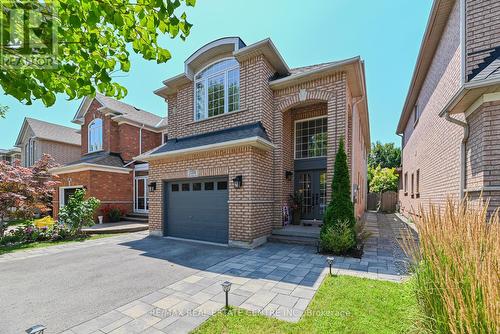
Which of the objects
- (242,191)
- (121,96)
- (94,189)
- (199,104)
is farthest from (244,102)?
(94,189)

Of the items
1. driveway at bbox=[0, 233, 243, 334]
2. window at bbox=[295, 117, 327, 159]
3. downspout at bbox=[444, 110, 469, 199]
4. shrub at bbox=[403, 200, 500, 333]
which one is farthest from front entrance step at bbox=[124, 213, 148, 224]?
downspout at bbox=[444, 110, 469, 199]

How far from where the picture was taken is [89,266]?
5.71 meters

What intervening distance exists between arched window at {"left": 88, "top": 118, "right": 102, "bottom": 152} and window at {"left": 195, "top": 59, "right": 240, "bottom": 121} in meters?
9.85

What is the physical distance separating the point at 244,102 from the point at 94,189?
33.2 ft

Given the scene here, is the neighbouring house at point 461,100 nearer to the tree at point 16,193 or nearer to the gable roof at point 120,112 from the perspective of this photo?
the tree at point 16,193

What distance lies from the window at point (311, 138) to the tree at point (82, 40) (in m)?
7.94

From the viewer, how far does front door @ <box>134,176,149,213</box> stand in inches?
562

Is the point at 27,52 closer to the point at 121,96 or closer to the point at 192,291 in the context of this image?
the point at 121,96

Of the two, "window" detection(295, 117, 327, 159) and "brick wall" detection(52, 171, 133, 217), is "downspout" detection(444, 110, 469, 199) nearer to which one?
"window" detection(295, 117, 327, 159)

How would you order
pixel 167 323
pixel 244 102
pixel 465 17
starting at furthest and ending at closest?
1. pixel 244 102
2. pixel 465 17
3. pixel 167 323

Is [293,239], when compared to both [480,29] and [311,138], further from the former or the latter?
[480,29]

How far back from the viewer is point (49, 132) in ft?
64.6

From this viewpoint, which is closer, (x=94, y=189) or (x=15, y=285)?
(x=15, y=285)

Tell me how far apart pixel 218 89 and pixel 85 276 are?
7352mm
